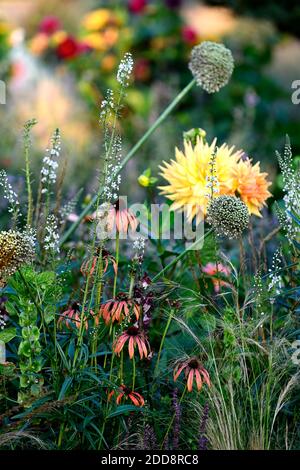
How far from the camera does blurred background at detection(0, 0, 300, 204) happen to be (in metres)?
7.18

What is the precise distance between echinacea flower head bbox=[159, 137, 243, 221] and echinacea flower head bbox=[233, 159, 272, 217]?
0.08 ft

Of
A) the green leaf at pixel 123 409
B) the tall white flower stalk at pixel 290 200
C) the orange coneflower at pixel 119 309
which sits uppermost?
the tall white flower stalk at pixel 290 200

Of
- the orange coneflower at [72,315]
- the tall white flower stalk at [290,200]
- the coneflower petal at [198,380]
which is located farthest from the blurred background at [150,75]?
the coneflower petal at [198,380]

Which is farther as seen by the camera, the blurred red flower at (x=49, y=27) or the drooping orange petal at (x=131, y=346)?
the blurred red flower at (x=49, y=27)

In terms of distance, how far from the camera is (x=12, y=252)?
7.52ft

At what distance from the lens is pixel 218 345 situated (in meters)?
2.77

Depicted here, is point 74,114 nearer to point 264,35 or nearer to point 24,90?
point 24,90

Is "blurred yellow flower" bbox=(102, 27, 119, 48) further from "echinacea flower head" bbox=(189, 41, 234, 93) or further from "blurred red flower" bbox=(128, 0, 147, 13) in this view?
"echinacea flower head" bbox=(189, 41, 234, 93)

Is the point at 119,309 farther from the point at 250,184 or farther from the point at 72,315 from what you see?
the point at 250,184

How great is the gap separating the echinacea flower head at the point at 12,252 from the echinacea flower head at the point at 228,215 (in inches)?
23.0

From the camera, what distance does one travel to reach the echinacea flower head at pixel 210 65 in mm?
3311

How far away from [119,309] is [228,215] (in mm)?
440

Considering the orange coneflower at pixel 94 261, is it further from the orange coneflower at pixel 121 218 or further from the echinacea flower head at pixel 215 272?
the echinacea flower head at pixel 215 272

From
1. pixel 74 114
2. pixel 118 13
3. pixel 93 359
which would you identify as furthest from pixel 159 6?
pixel 93 359
